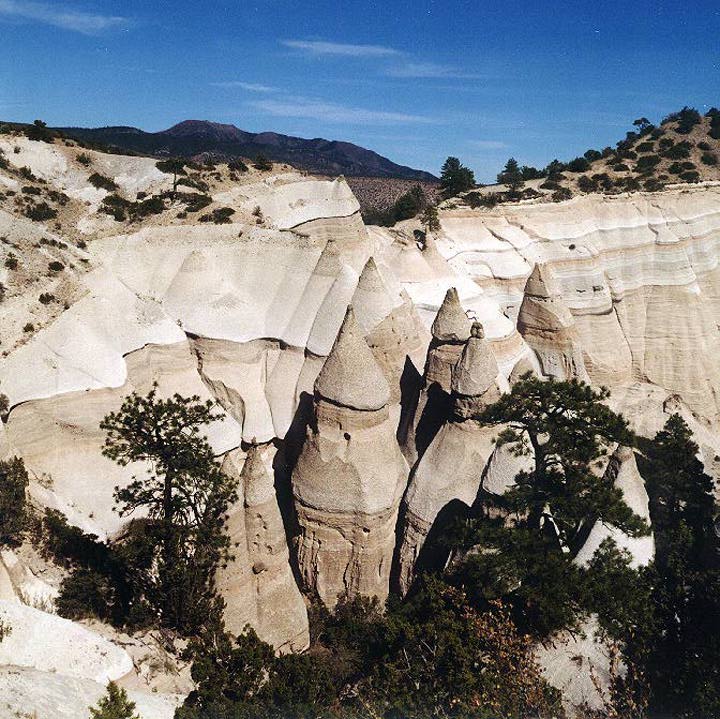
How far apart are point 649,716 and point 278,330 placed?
45.2 ft

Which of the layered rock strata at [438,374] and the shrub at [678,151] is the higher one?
the shrub at [678,151]

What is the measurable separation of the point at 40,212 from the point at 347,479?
14060 mm

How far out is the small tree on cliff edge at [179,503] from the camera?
10.6 m

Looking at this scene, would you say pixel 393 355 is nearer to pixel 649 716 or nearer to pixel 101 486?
pixel 101 486

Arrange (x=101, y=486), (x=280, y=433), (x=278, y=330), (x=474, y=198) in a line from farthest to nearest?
(x=474, y=198)
(x=278, y=330)
(x=280, y=433)
(x=101, y=486)

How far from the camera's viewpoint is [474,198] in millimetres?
39375

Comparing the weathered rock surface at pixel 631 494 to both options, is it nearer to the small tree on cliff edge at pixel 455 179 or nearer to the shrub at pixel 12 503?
the shrub at pixel 12 503

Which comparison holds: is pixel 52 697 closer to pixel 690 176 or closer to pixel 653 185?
pixel 653 185

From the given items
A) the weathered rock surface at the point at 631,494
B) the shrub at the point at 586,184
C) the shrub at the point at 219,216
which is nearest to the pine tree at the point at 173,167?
the shrub at the point at 219,216

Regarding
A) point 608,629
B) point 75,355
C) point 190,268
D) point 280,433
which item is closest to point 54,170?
point 190,268

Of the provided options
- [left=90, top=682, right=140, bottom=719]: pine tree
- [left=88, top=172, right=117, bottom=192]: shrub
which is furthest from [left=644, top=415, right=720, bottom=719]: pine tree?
[left=88, top=172, right=117, bottom=192]: shrub

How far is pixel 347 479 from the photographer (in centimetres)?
1359

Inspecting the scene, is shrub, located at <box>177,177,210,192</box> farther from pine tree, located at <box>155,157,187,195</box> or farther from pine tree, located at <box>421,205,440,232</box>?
pine tree, located at <box>421,205,440,232</box>

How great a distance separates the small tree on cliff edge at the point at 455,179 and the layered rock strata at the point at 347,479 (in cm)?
3247
